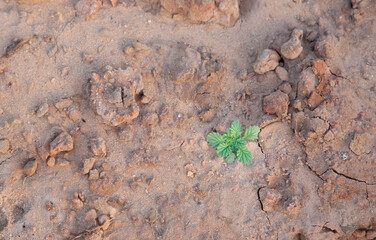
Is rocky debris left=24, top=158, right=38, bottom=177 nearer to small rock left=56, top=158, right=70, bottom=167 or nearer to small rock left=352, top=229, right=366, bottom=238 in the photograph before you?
small rock left=56, top=158, right=70, bottom=167

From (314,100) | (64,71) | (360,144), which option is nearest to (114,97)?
(64,71)

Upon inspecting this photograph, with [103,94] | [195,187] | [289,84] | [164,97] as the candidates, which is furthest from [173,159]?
[289,84]

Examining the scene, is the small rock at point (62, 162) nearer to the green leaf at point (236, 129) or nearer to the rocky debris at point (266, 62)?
the green leaf at point (236, 129)

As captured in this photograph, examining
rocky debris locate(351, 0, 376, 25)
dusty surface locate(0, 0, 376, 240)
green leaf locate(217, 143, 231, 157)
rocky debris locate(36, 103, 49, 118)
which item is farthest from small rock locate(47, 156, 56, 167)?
rocky debris locate(351, 0, 376, 25)

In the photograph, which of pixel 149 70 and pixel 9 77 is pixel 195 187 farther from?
pixel 9 77

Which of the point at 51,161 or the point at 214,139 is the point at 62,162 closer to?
the point at 51,161

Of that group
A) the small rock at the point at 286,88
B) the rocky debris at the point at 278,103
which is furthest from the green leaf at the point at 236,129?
the small rock at the point at 286,88
